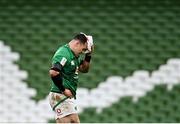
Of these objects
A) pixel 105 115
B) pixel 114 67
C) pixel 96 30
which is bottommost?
pixel 105 115

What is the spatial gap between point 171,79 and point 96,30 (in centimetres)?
176

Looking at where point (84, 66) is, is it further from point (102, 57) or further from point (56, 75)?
point (102, 57)

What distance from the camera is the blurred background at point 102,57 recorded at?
1216 cm

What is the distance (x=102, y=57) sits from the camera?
12.6m

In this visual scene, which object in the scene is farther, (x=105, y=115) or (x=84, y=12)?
(x=84, y=12)

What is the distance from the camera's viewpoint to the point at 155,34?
1267 centimetres

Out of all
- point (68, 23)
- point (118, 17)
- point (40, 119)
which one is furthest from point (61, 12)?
point (40, 119)

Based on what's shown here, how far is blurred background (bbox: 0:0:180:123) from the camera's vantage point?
479 inches

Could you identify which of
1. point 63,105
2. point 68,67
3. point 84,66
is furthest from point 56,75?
point 84,66

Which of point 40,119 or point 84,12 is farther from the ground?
point 84,12

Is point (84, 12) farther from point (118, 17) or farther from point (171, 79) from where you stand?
point (171, 79)

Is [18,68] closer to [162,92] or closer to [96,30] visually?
[96,30]

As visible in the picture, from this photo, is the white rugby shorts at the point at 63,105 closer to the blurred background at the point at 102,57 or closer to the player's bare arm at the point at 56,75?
the player's bare arm at the point at 56,75

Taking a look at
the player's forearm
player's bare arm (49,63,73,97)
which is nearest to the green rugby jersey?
player's bare arm (49,63,73,97)
